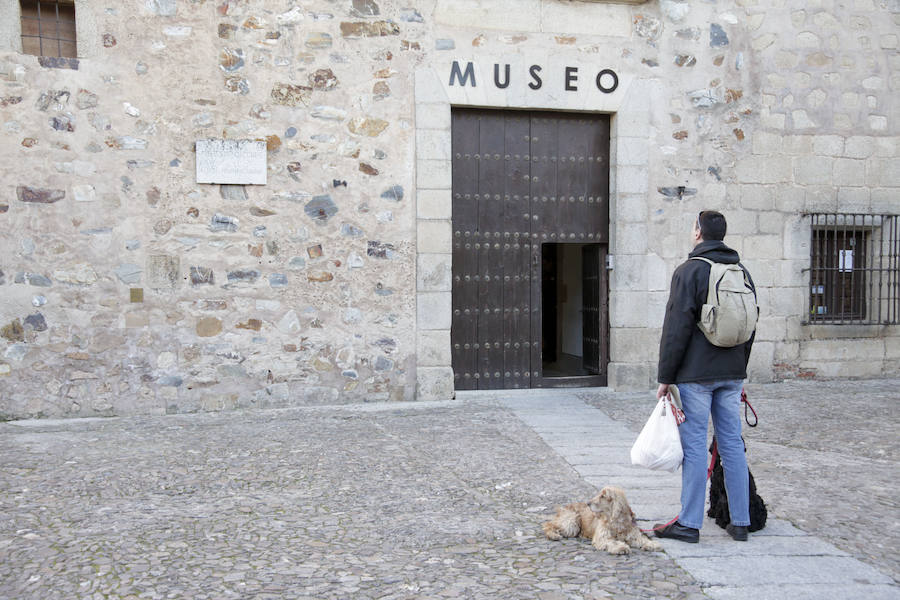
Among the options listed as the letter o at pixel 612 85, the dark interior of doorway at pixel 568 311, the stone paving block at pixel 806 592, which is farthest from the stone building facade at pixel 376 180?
the stone paving block at pixel 806 592

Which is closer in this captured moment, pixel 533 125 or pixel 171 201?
pixel 171 201

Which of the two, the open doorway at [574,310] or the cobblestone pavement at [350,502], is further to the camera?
the open doorway at [574,310]

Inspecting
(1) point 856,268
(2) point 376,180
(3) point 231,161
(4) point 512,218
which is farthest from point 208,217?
(1) point 856,268

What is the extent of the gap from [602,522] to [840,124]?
564 cm

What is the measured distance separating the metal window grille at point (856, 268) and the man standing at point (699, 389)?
4516mm

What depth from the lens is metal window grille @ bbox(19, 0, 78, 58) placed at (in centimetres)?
575

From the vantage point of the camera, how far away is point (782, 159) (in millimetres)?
6961

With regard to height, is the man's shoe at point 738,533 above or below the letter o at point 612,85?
below

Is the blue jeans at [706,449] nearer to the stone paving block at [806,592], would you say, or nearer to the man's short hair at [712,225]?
the stone paving block at [806,592]

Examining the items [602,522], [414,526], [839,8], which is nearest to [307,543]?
[414,526]

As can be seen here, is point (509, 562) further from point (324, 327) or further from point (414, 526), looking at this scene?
point (324, 327)

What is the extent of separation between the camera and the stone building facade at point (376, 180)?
5.76m

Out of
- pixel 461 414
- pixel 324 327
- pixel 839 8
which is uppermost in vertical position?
pixel 839 8

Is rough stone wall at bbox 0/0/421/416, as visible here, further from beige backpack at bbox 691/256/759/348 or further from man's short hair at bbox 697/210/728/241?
beige backpack at bbox 691/256/759/348
